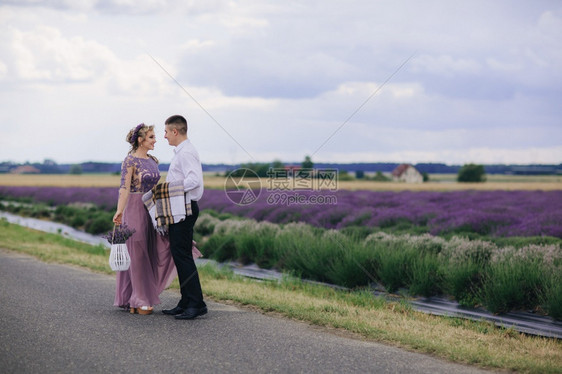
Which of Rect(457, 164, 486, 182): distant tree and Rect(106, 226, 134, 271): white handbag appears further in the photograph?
Rect(457, 164, 486, 182): distant tree

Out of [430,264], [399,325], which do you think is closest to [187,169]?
[399,325]

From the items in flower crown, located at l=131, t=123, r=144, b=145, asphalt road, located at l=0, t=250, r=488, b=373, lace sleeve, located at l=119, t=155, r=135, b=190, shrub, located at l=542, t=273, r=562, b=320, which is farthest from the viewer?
shrub, located at l=542, t=273, r=562, b=320

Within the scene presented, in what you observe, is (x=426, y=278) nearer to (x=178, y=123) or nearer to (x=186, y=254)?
(x=186, y=254)

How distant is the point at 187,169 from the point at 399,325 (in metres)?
3.06

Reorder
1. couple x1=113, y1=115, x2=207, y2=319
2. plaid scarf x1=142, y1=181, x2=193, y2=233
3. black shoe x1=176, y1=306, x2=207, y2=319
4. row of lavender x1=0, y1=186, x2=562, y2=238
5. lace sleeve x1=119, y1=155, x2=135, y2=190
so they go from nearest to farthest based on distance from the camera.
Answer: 1. plaid scarf x1=142, y1=181, x2=193, y2=233
2. couple x1=113, y1=115, x2=207, y2=319
3. black shoe x1=176, y1=306, x2=207, y2=319
4. lace sleeve x1=119, y1=155, x2=135, y2=190
5. row of lavender x1=0, y1=186, x2=562, y2=238

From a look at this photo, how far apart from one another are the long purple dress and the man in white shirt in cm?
50

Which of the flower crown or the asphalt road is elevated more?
the flower crown

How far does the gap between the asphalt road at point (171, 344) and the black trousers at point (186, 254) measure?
35 centimetres

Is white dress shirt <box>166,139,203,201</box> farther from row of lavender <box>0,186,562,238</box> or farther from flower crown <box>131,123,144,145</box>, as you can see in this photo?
row of lavender <box>0,186,562,238</box>

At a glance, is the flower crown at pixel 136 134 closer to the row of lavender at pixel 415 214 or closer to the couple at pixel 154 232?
the couple at pixel 154 232

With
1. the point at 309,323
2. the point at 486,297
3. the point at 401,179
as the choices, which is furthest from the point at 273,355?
the point at 401,179

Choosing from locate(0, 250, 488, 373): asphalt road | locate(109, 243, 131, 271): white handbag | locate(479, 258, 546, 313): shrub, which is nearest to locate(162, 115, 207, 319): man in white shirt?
locate(0, 250, 488, 373): asphalt road

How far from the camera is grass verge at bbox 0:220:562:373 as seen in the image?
5801mm

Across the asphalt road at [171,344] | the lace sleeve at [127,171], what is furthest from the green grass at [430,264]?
the lace sleeve at [127,171]
